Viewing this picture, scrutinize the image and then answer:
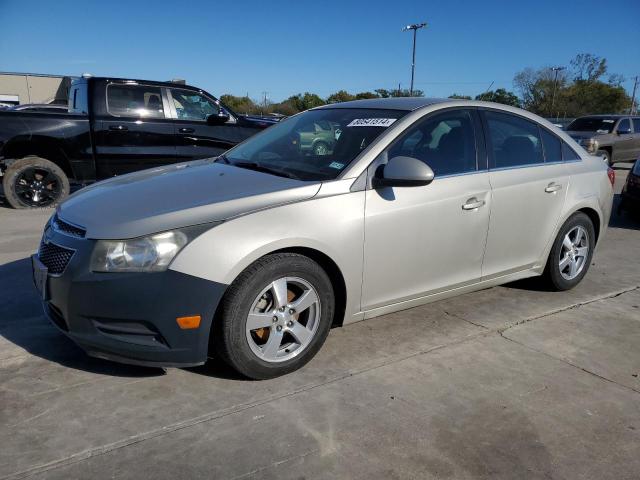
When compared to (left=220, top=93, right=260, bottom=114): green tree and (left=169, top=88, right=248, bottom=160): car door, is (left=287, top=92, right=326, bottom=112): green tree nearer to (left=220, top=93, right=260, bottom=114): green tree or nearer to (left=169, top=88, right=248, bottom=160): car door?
(left=220, top=93, right=260, bottom=114): green tree

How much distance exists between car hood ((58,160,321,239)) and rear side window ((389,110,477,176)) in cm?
80

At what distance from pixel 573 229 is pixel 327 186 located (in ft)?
8.30

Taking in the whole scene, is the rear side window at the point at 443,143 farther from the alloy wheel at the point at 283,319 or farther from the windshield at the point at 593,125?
the windshield at the point at 593,125

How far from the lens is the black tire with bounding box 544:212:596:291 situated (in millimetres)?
4434

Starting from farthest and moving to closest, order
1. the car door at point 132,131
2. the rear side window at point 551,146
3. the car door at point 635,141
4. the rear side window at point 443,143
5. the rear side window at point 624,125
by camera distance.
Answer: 1. the car door at point 635,141
2. the rear side window at point 624,125
3. the car door at point 132,131
4. the rear side window at point 551,146
5. the rear side window at point 443,143

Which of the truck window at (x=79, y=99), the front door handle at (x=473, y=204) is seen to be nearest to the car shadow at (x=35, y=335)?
the front door handle at (x=473, y=204)

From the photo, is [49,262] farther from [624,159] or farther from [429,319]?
[624,159]

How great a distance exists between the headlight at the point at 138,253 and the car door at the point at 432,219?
1148 mm

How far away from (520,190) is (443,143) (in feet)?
2.39

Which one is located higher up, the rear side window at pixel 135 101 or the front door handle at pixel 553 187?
the rear side window at pixel 135 101

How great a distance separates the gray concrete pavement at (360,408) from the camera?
2369mm

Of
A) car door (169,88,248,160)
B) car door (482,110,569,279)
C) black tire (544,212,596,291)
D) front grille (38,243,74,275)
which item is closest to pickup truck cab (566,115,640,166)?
car door (169,88,248,160)

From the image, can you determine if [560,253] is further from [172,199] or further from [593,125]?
[593,125]

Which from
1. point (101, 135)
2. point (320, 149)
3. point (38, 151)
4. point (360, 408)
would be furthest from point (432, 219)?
point (38, 151)
